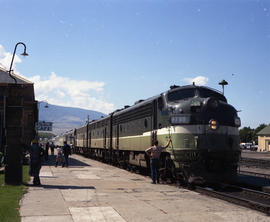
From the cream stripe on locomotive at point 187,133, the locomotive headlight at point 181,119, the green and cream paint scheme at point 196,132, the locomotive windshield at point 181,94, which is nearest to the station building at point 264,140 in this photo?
the green and cream paint scheme at point 196,132

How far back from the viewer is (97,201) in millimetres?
9500

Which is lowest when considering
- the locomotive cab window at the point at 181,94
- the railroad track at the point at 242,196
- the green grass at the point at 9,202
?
the railroad track at the point at 242,196

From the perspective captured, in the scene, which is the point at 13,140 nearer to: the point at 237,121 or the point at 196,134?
the point at 196,134

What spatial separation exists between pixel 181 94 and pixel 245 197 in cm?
461

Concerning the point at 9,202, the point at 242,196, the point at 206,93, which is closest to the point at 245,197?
the point at 242,196

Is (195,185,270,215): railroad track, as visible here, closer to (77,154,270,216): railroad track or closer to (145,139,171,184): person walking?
(77,154,270,216): railroad track

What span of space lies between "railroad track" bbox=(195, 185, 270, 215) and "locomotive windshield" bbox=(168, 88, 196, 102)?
136 inches

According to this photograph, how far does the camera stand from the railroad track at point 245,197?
889 centimetres

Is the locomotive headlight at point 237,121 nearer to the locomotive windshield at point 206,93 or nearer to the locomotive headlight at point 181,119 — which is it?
the locomotive windshield at point 206,93

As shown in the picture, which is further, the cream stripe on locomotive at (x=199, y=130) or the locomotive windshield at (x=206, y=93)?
the locomotive windshield at (x=206, y=93)

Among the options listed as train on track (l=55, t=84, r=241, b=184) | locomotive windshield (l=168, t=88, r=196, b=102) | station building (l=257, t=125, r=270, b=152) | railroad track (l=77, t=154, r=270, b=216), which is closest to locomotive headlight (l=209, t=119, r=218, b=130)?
train on track (l=55, t=84, r=241, b=184)

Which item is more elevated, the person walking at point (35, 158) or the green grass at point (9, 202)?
the person walking at point (35, 158)

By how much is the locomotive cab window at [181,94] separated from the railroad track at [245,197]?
11.3 ft

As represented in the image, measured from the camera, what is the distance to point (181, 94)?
1379 centimetres
